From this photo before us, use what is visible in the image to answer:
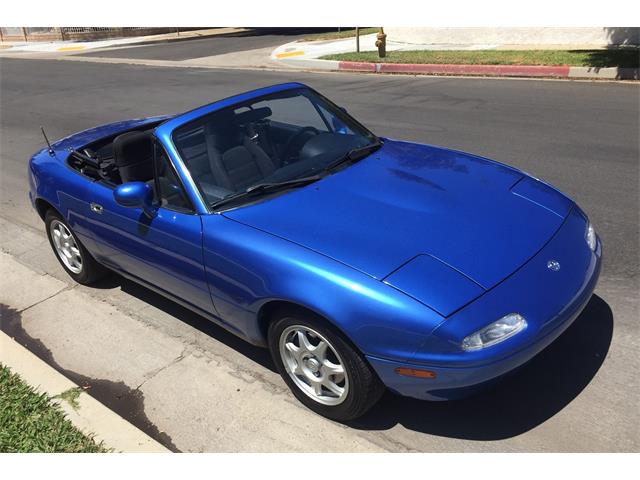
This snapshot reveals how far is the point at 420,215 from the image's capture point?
9.81ft

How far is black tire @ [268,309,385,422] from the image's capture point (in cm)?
260

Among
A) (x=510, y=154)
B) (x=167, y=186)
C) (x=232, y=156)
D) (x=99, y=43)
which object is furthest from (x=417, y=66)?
(x=99, y=43)

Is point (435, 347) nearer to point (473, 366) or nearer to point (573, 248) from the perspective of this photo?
point (473, 366)

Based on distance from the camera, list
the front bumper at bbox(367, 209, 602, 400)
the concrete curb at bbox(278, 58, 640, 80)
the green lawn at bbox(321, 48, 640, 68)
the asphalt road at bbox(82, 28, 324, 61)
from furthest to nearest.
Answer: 1. the asphalt road at bbox(82, 28, 324, 61)
2. the green lawn at bbox(321, 48, 640, 68)
3. the concrete curb at bbox(278, 58, 640, 80)
4. the front bumper at bbox(367, 209, 602, 400)

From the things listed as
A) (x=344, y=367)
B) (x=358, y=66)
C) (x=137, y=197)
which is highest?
(x=137, y=197)

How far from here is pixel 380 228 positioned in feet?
9.44

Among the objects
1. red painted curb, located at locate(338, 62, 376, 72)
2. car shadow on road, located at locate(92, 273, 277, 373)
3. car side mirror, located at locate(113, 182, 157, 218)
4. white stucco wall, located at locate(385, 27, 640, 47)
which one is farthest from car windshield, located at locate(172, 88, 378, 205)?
white stucco wall, located at locate(385, 27, 640, 47)

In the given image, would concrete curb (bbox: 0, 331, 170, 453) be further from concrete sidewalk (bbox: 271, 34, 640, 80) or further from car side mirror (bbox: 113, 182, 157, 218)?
concrete sidewalk (bbox: 271, 34, 640, 80)

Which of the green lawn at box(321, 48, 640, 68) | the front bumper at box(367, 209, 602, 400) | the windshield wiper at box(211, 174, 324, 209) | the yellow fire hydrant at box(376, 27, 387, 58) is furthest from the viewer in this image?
the yellow fire hydrant at box(376, 27, 387, 58)

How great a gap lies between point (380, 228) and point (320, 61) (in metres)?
14.8

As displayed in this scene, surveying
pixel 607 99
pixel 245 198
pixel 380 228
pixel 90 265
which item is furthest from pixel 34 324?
pixel 607 99

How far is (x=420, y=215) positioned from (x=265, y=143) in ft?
4.10

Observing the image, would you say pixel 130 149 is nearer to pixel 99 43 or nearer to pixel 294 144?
pixel 294 144

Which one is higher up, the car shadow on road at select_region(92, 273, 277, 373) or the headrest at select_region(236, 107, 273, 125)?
the headrest at select_region(236, 107, 273, 125)
